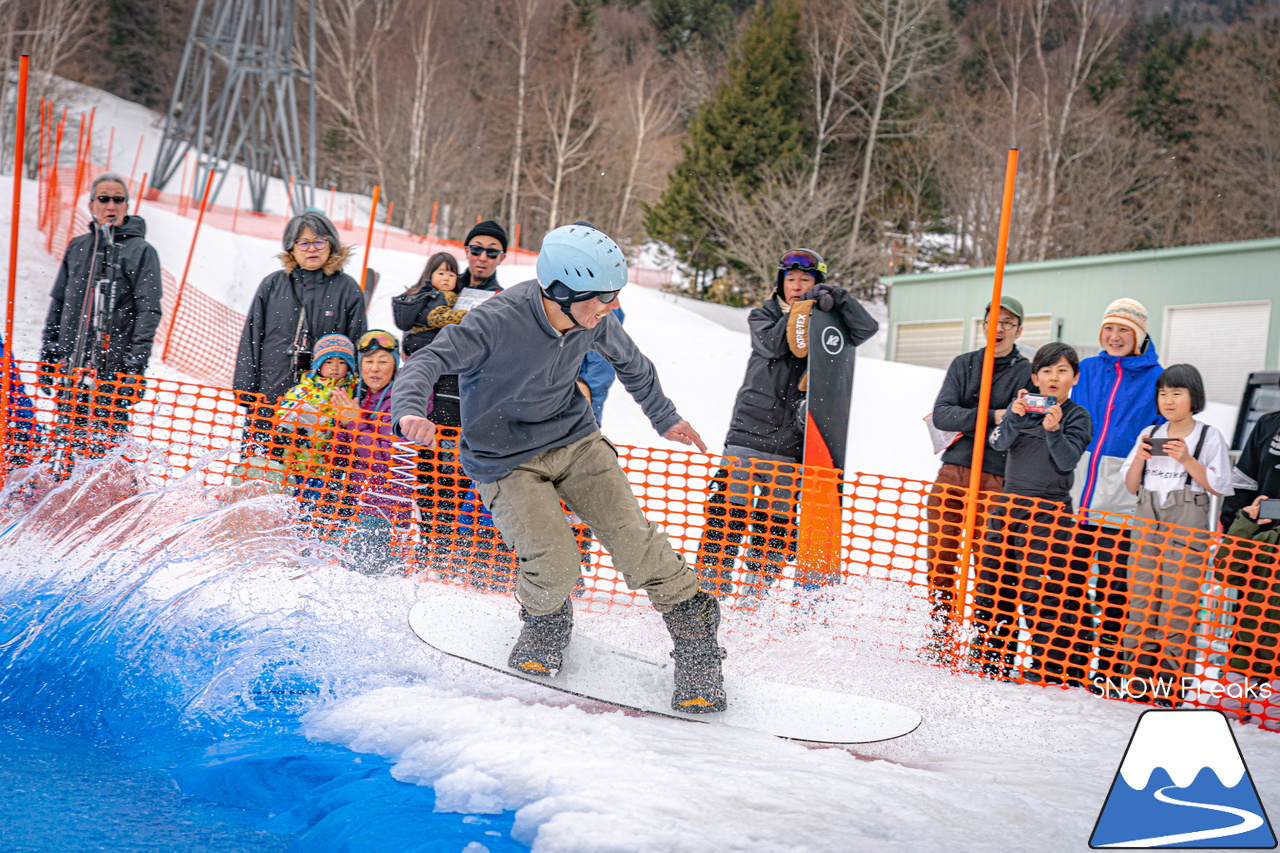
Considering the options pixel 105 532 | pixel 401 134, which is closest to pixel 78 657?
pixel 105 532

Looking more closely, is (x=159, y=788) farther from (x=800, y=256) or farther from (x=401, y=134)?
(x=401, y=134)

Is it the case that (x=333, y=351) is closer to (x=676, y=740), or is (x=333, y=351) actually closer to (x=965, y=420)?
(x=676, y=740)

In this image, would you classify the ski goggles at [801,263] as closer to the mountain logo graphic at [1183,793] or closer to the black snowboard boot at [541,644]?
the black snowboard boot at [541,644]

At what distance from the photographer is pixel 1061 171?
27828 mm

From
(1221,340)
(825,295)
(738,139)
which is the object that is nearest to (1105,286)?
(1221,340)

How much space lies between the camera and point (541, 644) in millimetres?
3215

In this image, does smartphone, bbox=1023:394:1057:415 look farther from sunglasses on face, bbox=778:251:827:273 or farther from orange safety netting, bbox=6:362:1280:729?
sunglasses on face, bbox=778:251:827:273

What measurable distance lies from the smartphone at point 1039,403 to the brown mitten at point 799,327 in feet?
3.31

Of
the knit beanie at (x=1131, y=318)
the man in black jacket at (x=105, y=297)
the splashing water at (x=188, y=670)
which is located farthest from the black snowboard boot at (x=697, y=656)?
the man in black jacket at (x=105, y=297)

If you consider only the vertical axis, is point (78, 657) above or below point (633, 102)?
below

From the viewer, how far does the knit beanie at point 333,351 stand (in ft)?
15.1

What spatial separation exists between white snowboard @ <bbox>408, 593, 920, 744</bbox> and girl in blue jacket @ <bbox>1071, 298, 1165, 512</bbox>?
1.95 meters

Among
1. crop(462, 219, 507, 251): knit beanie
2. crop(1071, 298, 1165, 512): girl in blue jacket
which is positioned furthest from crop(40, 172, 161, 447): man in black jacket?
crop(1071, 298, 1165, 512): girl in blue jacket

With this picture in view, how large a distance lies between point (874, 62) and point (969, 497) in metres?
27.5
